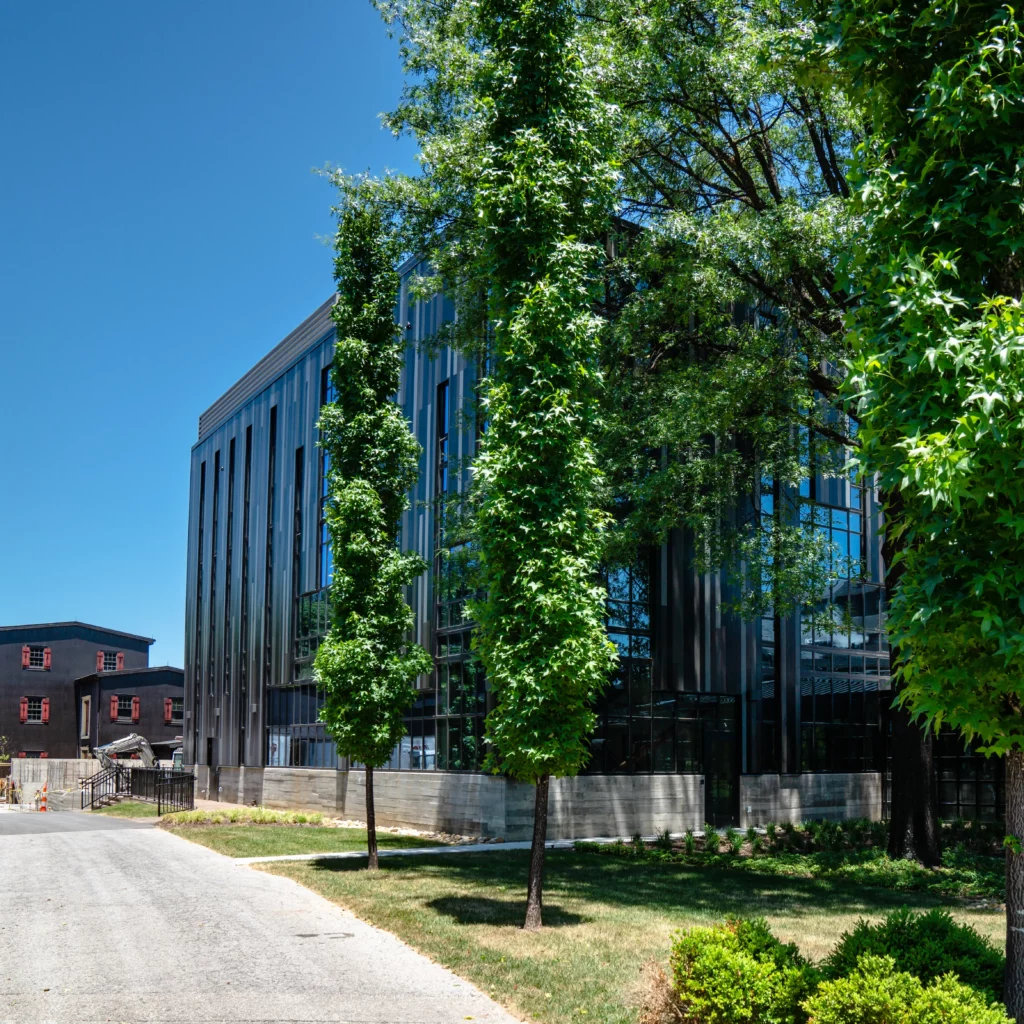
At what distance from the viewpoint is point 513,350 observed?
1235 centimetres

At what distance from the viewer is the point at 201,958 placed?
10.4 m

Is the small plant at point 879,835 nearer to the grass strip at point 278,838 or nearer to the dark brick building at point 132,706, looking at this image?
the grass strip at point 278,838

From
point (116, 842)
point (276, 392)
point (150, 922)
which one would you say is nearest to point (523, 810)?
point (116, 842)

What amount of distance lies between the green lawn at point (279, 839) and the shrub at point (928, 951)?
14905mm

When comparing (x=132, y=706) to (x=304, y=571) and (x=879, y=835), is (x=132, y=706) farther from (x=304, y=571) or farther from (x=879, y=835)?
(x=879, y=835)

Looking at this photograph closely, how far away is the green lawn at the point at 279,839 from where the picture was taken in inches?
813

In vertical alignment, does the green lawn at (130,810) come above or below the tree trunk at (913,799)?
below

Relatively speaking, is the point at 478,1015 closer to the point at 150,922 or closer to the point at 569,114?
the point at 150,922

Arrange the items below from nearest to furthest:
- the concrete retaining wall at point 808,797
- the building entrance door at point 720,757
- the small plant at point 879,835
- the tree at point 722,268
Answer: the tree at point 722,268, the small plant at point 879,835, the building entrance door at point 720,757, the concrete retaining wall at point 808,797

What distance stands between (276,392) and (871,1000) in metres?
37.5

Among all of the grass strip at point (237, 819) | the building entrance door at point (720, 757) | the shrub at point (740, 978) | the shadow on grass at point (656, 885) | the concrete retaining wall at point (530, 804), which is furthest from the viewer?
the grass strip at point (237, 819)

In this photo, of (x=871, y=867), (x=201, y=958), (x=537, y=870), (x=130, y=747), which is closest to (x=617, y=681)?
(x=871, y=867)

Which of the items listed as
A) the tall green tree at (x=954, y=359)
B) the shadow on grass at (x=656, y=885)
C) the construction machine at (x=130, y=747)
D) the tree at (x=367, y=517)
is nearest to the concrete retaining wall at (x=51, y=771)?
the construction machine at (x=130, y=747)

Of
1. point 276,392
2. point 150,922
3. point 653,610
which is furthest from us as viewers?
point 276,392
